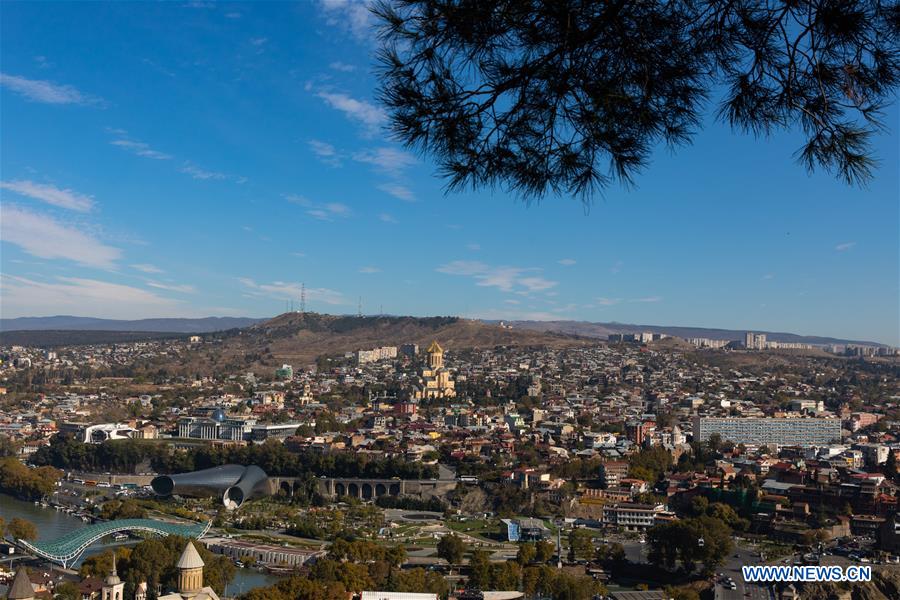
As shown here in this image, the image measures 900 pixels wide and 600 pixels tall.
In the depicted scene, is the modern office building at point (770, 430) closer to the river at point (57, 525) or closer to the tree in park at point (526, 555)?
the tree in park at point (526, 555)

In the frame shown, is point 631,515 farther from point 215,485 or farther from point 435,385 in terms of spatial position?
point 435,385

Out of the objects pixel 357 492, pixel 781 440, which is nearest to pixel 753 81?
pixel 357 492

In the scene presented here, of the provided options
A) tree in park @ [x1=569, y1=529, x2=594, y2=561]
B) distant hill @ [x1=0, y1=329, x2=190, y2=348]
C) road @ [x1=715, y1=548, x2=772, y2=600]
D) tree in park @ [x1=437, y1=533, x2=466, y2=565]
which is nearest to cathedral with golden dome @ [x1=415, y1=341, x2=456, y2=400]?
tree in park @ [x1=569, y1=529, x2=594, y2=561]

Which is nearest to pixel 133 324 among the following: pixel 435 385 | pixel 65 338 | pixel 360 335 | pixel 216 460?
pixel 65 338

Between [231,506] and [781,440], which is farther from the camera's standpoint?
[781,440]

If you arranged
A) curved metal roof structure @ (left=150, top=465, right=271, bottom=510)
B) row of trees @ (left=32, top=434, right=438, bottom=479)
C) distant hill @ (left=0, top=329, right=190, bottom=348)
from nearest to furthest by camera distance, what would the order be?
curved metal roof structure @ (left=150, top=465, right=271, bottom=510) → row of trees @ (left=32, top=434, right=438, bottom=479) → distant hill @ (left=0, top=329, right=190, bottom=348)

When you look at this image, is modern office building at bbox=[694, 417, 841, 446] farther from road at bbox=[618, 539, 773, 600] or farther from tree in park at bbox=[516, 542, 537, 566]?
tree in park at bbox=[516, 542, 537, 566]

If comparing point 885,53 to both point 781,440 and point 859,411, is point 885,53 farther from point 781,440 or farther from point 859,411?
point 859,411
